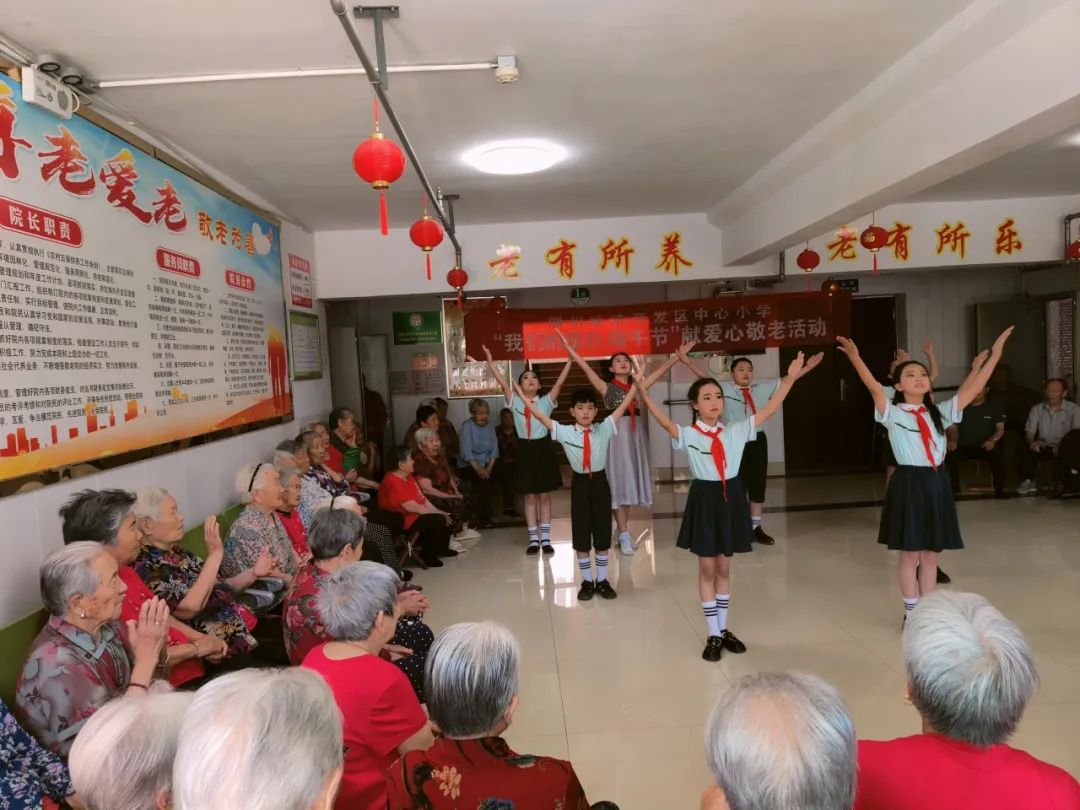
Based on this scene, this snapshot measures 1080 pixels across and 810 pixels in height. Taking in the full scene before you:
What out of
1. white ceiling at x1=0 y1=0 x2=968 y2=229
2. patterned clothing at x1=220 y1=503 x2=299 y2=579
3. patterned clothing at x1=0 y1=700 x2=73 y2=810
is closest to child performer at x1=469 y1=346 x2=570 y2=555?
white ceiling at x1=0 y1=0 x2=968 y2=229

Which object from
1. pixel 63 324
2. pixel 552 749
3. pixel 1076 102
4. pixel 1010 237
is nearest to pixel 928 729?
pixel 552 749

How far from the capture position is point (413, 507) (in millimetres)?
5336

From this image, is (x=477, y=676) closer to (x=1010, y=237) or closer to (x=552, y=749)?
(x=552, y=749)

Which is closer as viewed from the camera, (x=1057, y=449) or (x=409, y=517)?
(x=409, y=517)

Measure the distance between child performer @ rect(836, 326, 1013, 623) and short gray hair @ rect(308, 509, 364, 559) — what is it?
2710mm

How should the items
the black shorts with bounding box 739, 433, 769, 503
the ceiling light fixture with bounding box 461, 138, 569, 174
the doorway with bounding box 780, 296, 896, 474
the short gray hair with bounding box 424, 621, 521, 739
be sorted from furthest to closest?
the doorway with bounding box 780, 296, 896, 474 < the black shorts with bounding box 739, 433, 769, 503 < the ceiling light fixture with bounding box 461, 138, 569, 174 < the short gray hair with bounding box 424, 621, 521, 739

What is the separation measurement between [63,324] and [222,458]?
166 cm

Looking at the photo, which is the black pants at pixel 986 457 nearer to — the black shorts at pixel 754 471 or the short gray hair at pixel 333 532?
the black shorts at pixel 754 471

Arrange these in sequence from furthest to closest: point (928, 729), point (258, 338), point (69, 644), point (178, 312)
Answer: point (258, 338)
point (178, 312)
point (69, 644)
point (928, 729)

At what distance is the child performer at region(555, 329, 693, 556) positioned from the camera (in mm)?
5652

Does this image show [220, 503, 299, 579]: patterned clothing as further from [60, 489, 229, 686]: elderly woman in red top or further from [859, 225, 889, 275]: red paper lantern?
[859, 225, 889, 275]: red paper lantern

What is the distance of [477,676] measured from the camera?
1.50 m

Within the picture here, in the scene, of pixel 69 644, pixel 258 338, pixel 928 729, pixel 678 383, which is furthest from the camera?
pixel 678 383

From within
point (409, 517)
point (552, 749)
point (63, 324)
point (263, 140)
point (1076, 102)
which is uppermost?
point (263, 140)
